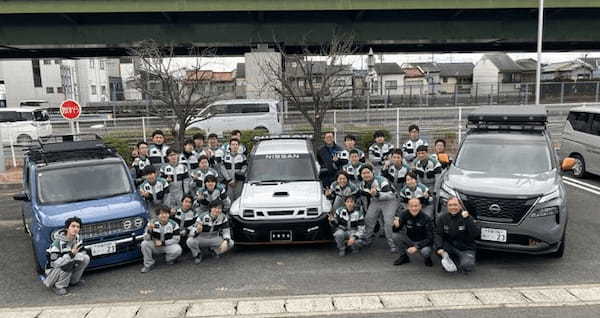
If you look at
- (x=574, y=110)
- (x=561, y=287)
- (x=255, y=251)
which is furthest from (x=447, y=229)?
(x=574, y=110)

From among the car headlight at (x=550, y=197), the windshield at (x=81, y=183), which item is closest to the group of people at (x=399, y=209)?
the car headlight at (x=550, y=197)

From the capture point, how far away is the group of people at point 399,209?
20.3 ft

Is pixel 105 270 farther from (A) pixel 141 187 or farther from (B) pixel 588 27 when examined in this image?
(B) pixel 588 27

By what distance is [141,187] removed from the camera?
775cm

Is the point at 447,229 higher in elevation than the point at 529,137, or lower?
lower

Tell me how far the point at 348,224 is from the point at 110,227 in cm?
346

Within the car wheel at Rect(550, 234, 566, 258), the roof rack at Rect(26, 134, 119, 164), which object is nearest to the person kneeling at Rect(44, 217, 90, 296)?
the roof rack at Rect(26, 134, 119, 164)

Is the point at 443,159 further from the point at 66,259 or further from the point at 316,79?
the point at 316,79

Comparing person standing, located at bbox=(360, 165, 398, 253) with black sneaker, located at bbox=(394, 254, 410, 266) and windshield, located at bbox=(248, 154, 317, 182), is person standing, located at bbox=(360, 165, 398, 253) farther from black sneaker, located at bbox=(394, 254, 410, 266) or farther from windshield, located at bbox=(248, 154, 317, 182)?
windshield, located at bbox=(248, 154, 317, 182)

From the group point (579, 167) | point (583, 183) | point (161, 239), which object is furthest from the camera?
point (579, 167)

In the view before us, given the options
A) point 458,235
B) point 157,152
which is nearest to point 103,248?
point 157,152

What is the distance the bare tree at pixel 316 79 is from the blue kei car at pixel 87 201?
7.28 metres

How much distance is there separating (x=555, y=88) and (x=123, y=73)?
52640 millimetres

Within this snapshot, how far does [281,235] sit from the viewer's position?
691cm
